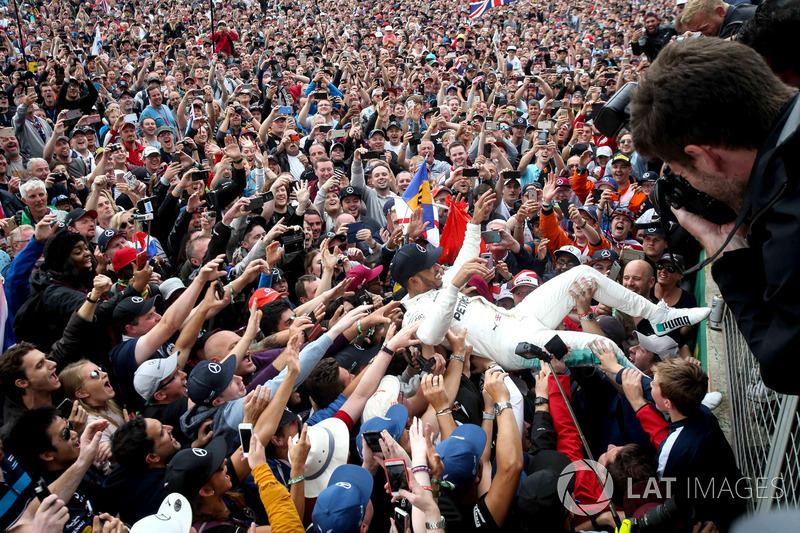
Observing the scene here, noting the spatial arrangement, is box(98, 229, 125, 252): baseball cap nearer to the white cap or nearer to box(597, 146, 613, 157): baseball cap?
the white cap

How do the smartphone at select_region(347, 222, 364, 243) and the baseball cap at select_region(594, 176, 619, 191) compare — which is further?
the baseball cap at select_region(594, 176, 619, 191)

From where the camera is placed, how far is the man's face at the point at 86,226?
5770mm

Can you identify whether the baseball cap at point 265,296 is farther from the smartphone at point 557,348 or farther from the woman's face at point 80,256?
Answer: the smartphone at point 557,348

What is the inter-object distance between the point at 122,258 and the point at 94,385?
1.65 m

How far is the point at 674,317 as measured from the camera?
13.9ft

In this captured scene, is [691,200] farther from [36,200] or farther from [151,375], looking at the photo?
[36,200]

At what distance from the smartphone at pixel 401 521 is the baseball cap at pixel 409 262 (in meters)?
1.89

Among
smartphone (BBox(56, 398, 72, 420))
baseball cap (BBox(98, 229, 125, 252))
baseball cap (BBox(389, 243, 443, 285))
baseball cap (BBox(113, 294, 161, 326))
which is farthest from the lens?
baseball cap (BBox(98, 229, 125, 252))

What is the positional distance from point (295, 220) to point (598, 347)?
→ 3.94 meters

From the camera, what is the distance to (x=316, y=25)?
21812 mm

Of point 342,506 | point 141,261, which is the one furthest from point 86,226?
point 342,506

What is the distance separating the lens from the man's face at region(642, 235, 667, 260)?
207 inches

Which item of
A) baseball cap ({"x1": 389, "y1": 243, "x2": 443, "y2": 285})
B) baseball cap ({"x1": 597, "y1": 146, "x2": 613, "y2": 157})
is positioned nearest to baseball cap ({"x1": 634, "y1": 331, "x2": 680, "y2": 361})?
baseball cap ({"x1": 389, "y1": 243, "x2": 443, "y2": 285})

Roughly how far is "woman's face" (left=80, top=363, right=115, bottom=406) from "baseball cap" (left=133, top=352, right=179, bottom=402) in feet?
0.59
